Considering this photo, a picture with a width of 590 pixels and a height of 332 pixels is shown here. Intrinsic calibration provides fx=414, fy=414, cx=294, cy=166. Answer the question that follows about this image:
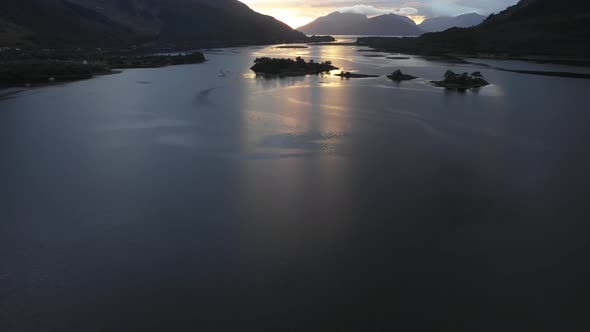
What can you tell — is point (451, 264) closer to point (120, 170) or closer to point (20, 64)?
point (120, 170)

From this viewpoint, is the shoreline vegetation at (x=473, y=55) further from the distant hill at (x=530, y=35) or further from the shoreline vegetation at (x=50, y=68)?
the shoreline vegetation at (x=50, y=68)

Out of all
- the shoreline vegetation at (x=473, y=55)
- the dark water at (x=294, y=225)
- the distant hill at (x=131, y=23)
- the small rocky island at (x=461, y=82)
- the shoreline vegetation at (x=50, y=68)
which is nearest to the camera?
the dark water at (x=294, y=225)

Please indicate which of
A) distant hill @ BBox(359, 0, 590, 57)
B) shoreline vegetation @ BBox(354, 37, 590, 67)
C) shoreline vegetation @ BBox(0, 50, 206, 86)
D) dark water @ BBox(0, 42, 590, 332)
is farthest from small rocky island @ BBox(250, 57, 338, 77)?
distant hill @ BBox(359, 0, 590, 57)

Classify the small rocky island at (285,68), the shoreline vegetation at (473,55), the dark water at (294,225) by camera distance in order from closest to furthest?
the dark water at (294,225) → the small rocky island at (285,68) → the shoreline vegetation at (473,55)

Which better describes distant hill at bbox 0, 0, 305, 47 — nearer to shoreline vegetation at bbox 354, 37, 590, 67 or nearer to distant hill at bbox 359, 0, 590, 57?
shoreline vegetation at bbox 354, 37, 590, 67

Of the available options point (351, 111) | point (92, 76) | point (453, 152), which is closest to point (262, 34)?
point (92, 76)

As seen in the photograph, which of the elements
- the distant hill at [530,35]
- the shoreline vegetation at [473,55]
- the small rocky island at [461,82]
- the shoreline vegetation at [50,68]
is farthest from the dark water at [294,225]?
the distant hill at [530,35]

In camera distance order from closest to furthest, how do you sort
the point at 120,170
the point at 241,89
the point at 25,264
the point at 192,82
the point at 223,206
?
the point at 25,264 < the point at 223,206 < the point at 120,170 < the point at 241,89 < the point at 192,82
